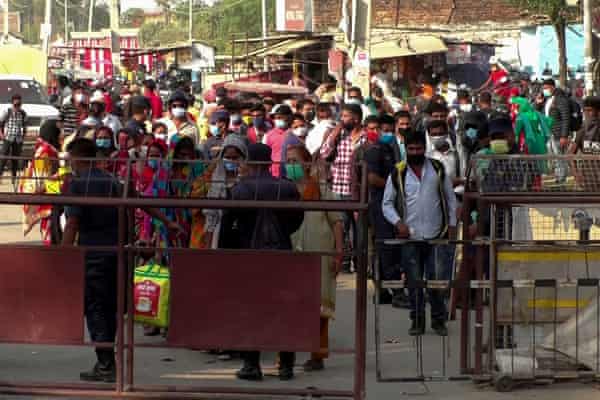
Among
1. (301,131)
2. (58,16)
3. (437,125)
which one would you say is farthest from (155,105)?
(58,16)

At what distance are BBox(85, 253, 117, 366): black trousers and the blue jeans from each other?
2200mm

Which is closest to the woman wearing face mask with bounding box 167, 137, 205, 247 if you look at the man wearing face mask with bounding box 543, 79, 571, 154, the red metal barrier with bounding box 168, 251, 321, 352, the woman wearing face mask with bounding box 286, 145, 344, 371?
the woman wearing face mask with bounding box 286, 145, 344, 371

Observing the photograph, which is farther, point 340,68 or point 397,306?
point 340,68

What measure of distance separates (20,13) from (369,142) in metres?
142

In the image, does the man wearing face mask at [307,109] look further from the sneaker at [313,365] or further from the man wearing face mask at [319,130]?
the sneaker at [313,365]

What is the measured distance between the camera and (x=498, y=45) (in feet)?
155

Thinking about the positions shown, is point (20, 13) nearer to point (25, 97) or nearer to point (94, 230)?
point (25, 97)

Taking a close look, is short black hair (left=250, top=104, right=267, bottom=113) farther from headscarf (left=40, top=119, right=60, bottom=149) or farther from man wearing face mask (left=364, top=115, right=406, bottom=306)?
man wearing face mask (left=364, top=115, right=406, bottom=306)

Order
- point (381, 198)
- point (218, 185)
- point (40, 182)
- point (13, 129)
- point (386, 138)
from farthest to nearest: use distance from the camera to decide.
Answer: point (13, 129), point (386, 138), point (381, 198), point (40, 182), point (218, 185)

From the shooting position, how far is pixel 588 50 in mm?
28547

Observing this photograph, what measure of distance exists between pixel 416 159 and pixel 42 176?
2.72 metres

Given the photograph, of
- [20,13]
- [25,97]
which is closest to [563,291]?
[25,97]

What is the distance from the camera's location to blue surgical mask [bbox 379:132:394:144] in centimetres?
1341

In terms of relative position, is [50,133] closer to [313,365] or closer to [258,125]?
[258,125]
